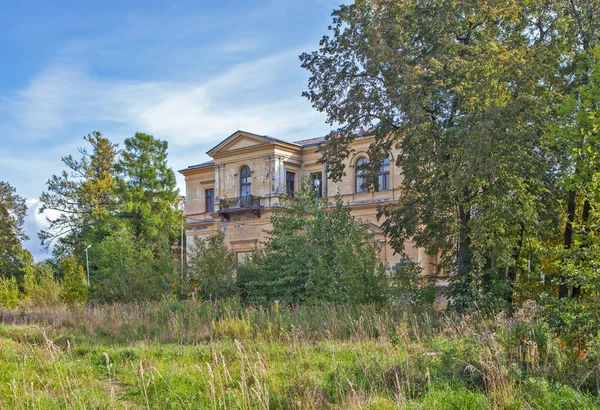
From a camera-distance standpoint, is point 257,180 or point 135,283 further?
point 257,180

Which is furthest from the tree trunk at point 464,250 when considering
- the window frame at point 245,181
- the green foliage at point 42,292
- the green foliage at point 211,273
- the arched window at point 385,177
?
the window frame at point 245,181

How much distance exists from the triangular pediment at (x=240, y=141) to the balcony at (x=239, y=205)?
3777mm

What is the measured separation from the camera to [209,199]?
47656 mm

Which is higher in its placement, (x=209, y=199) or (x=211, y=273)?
(x=209, y=199)

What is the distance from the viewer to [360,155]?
127 feet

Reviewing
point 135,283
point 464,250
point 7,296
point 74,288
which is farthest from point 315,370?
point 7,296

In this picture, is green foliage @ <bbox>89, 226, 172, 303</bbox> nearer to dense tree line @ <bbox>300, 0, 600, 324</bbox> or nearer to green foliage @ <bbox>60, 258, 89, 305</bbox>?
green foliage @ <bbox>60, 258, 89, 305</bbox>

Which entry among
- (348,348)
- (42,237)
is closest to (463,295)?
(348,348)

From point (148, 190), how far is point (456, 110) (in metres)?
31.8

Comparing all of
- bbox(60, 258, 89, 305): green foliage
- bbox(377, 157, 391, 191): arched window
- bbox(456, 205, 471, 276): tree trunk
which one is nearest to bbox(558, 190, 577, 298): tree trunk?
bbox(456, 205, 471, 276): tree trunk

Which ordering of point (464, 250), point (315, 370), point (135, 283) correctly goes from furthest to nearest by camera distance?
point (135, 283), point (464, 250), point (315, 370)

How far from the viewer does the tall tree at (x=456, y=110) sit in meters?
14.0

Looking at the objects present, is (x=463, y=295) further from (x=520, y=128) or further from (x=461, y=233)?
(x=520, y=128)

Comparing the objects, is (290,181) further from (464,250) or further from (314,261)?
(464,250)
